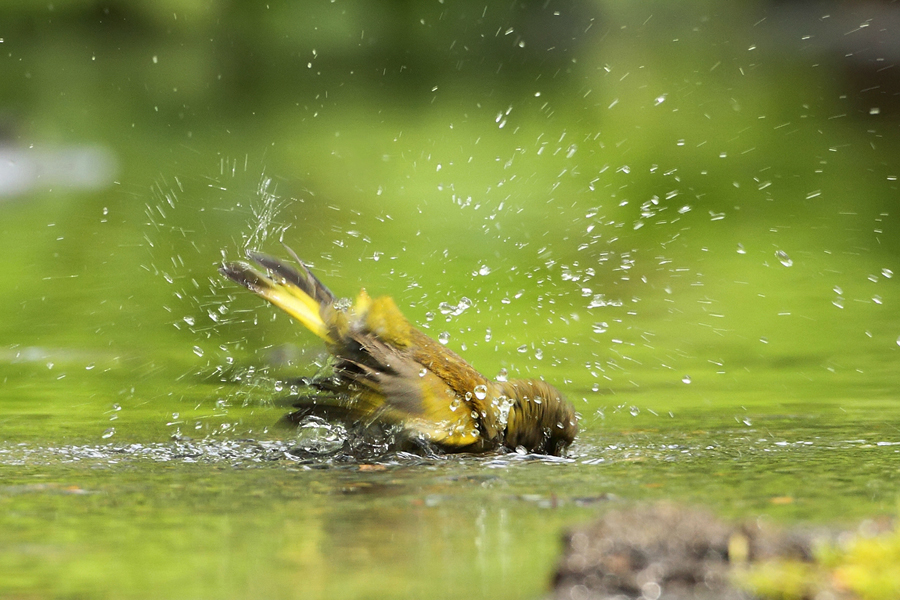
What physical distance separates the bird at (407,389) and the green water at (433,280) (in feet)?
0.35

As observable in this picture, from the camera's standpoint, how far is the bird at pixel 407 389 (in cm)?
443

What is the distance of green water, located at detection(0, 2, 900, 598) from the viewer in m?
3.36

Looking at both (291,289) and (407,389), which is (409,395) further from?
(291,289)

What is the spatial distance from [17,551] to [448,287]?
7.10 metres

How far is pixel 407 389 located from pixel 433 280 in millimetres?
5694

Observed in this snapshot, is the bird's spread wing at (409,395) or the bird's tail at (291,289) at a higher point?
the bird's tail at (291,289)

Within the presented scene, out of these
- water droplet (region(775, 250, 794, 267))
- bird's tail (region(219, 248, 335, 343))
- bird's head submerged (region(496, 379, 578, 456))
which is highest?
water droplet (region(775, 250, 794, 267))

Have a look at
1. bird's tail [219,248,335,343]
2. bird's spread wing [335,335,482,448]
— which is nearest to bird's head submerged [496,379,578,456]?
bird's spread wing [335,335,482,448]

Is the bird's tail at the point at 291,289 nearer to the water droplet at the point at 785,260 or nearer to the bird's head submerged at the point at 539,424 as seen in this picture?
the bird's head submerged at the point at 539,424

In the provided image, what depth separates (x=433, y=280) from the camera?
10102mm

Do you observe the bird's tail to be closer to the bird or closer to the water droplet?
the bird

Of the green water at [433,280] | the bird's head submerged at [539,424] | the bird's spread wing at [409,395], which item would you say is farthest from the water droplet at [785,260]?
the bird's spread wing at [409,395]

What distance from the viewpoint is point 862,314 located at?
Result: 27.6ft

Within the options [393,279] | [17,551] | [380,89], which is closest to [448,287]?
[393,279]
